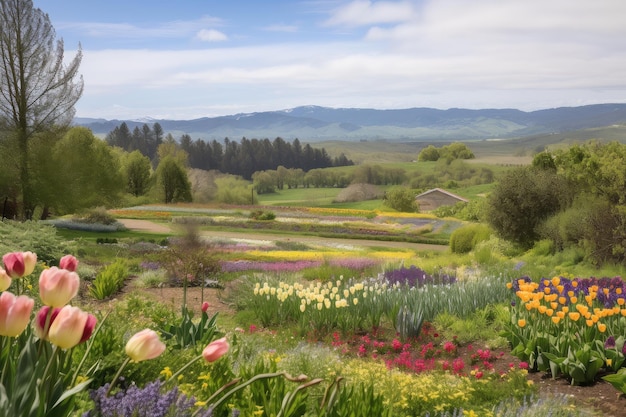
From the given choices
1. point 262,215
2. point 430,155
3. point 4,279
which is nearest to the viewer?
point 4,279

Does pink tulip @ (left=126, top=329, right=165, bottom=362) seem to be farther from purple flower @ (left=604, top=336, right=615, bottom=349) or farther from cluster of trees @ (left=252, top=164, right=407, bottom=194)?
cluster of trees @ (left=252, top=164, right=407, bottom=194)

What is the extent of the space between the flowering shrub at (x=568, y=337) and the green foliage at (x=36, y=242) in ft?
32.6

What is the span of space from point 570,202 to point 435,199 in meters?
19.1

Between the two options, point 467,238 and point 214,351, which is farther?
point 467,238

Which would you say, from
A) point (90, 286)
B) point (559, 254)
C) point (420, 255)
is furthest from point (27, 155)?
point (559, 254)

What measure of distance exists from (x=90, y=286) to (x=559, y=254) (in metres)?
11.6

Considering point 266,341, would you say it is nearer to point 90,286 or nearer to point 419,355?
point 419,355

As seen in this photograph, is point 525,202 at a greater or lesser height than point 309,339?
greater

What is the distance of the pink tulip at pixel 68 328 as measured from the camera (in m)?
2.10

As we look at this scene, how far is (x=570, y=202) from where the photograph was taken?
18656 millimetres

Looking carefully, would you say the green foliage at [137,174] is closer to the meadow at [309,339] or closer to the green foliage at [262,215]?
the green foliage at [262,215]

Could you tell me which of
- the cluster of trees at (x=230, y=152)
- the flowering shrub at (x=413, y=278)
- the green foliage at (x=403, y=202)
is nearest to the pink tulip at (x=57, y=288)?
the flowering shrub at (x=413, y=278)

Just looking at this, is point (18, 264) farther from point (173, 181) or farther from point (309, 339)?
point (173, 181)

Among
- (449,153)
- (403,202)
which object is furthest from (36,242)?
(449,153)
